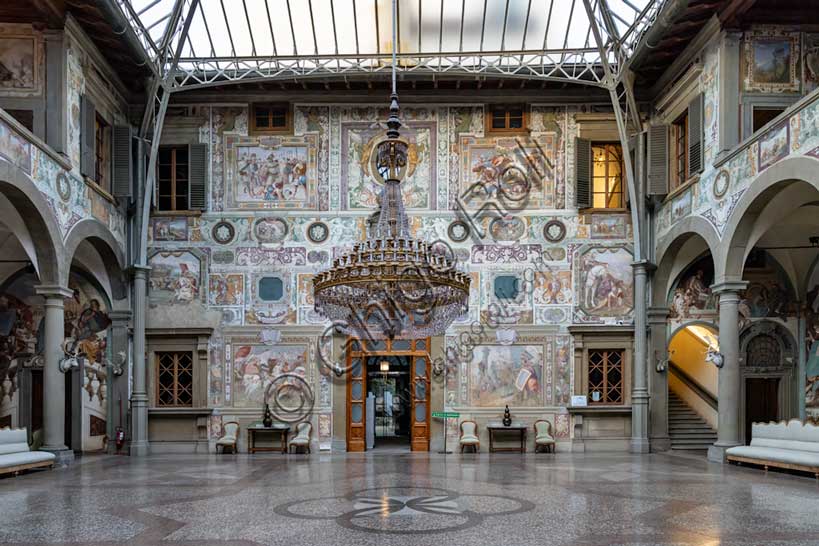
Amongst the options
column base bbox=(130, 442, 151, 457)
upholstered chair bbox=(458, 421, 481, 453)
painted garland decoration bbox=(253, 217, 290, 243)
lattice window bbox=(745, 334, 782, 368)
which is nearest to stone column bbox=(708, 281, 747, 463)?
lattice window bbox=(745, 334, 782, 368)

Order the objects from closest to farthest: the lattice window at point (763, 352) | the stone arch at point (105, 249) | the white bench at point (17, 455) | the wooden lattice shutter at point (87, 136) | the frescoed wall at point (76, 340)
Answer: the white bench at point (17, 455)
the stone arch at point (105, 249)
the wooden lattice shutter at point (87, 136)
the frescoed wall at point (76, 340)
the lattice window at point (763, 352)

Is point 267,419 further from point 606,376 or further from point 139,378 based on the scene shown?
point 606,376

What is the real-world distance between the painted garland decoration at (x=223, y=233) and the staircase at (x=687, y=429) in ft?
39.3

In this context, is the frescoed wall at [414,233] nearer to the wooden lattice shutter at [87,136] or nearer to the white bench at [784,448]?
the wooden lattice shutter at [87,136]

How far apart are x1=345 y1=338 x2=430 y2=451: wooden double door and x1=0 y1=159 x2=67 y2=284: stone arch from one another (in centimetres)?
706

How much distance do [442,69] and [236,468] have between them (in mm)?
10117

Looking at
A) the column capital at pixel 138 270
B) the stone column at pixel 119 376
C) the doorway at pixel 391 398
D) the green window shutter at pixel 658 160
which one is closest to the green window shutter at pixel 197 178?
the column capital at pixel 138 270

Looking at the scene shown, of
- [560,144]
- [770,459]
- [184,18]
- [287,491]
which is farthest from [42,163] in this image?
[770,459]

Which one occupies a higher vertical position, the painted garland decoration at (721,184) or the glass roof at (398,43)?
the glass roof at (398,43)

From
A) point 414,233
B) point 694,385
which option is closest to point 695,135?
point 414,233

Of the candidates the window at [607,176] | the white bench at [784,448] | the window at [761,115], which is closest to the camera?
the white bench at [784,448]

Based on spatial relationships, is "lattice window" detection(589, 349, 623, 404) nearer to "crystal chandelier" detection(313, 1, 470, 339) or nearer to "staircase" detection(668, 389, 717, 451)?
"staircase" detection(668, 389, 717, 451)

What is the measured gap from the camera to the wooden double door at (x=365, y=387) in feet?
61.7

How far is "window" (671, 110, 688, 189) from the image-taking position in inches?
695
